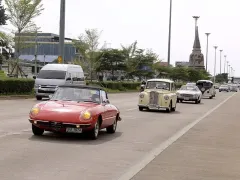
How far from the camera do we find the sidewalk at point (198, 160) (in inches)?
335

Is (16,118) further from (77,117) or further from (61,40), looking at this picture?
(61,40)

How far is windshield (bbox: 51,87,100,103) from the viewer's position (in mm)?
13125

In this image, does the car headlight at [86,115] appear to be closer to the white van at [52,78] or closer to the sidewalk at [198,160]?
the sidewalk at [198,160]

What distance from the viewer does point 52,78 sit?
104 ft

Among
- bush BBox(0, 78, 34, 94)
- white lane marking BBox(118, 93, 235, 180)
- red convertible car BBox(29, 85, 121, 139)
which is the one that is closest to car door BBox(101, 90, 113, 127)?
red convertible car BBox(29, 85, 121, 139)

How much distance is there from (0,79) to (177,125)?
16.6 m

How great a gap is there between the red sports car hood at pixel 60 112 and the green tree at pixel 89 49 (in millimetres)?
50061

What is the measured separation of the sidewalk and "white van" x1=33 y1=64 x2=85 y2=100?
55.2ft

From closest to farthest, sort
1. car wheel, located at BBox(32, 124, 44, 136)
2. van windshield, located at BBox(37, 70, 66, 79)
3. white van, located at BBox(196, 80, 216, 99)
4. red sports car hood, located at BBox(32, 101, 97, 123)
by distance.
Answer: red sports car hood, located at BBox(32, 101, 97, 123) < car wheel, located at BBox(32, 124, 44, 136) < van windshield, located at BBox(37, 70, 66, 79) < white van, located at BBox(196, 80, 216, 99)

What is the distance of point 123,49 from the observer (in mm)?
69938

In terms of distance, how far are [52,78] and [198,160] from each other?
22.5m

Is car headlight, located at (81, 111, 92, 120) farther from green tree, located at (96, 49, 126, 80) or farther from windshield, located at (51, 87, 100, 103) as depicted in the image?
green tree, located at (96, 49, 126, 80)

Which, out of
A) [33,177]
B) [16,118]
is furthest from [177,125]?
[33,177]

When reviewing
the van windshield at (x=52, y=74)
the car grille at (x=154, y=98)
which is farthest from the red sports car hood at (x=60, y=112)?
the van windshield at (x=52, y=74)
